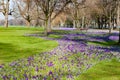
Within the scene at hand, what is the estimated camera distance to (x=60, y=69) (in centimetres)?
1241

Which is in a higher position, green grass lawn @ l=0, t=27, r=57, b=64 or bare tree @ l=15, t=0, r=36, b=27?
bare tree @ l=15, t=0, r=36, b=27

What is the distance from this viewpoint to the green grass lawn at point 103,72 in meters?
11.6

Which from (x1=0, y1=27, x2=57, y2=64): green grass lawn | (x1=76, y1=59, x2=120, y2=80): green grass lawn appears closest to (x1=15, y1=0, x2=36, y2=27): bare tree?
(x1=0, y1=27, x2=57, y2=64): green grass lawn

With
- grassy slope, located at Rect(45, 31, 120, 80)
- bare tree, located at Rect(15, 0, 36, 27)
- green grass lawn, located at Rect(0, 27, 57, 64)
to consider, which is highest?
bare tree, located at Rect(15, 0, 36, 27)

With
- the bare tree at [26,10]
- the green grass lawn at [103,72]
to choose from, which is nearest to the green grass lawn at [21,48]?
the green grass lawn at [103,72]

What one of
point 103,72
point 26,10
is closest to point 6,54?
point 103,72

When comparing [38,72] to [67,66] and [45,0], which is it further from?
[45,0]

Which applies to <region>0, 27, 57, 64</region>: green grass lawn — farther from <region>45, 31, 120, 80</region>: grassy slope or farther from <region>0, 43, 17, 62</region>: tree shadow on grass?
<region>45, 31, 120, 80</region>: grassy slope

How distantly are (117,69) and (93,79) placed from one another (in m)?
3.15

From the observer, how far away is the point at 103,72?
12977 mm

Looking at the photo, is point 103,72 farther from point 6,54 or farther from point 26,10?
point 26,10

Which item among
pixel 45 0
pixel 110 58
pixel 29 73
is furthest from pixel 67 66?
pixel 45 0

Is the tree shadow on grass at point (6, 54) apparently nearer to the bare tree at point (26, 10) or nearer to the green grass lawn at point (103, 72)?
the green grass lawn at point (103, 72)

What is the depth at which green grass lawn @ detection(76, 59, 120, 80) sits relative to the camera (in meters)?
11.6
